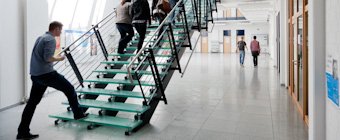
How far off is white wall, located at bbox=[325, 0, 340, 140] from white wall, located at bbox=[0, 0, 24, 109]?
5333 millimetres

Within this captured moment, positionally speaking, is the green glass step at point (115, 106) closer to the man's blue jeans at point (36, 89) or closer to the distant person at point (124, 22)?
the man's blue jeans at point (36, 89)

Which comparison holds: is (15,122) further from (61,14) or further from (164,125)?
(61,14)

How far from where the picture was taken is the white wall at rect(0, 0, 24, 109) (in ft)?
17.2

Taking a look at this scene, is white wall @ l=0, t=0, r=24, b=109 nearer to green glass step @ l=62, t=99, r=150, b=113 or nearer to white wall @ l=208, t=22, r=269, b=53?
green glass step @ l=62, t=99, r=150, b=113

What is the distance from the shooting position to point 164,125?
13.8 ft

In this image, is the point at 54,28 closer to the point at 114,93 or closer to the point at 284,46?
the point at 114,93

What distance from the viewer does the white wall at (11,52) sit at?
523cm

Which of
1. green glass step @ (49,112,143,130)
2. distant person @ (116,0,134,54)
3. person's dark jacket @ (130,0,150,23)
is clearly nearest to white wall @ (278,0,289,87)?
person's dark jacket @ (130,0,150,23)

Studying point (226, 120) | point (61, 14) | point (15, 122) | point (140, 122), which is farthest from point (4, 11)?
point (226, 120)

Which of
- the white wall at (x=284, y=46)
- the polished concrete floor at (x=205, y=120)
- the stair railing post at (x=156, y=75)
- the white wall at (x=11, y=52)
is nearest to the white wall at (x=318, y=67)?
the polished concrete floor at (x=205, y=120)

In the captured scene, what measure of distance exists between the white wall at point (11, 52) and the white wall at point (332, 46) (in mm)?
5333

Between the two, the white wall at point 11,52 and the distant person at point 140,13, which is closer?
the distant person at point 140,13

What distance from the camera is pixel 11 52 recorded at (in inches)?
215

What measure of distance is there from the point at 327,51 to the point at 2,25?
211 inches
